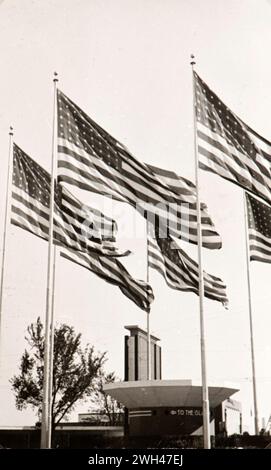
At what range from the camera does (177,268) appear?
2000cm

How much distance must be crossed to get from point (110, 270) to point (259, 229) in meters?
5.25

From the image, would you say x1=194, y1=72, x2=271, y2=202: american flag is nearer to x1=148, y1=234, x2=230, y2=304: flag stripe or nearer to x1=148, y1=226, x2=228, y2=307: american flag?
x1=148, y1=226, x2=228, y2=307: american flag

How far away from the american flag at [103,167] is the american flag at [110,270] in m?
2.94

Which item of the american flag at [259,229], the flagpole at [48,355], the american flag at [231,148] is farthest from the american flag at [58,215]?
the american flag at [259,229]

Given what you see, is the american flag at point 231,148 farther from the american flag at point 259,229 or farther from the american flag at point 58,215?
the american flag at point 259,229

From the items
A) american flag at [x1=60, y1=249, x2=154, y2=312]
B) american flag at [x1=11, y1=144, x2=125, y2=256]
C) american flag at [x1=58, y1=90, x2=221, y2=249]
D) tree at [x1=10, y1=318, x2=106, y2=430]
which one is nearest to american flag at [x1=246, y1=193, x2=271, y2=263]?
american flag at [x1=58, y1=90, x2=221, y2=249]

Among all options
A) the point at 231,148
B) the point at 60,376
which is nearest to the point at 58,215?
the point at 231,148

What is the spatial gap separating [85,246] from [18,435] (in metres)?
12.5

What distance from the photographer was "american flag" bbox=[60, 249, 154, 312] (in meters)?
19.2

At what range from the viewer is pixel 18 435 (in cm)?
2645

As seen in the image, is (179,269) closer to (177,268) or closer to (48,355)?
(177,268)
